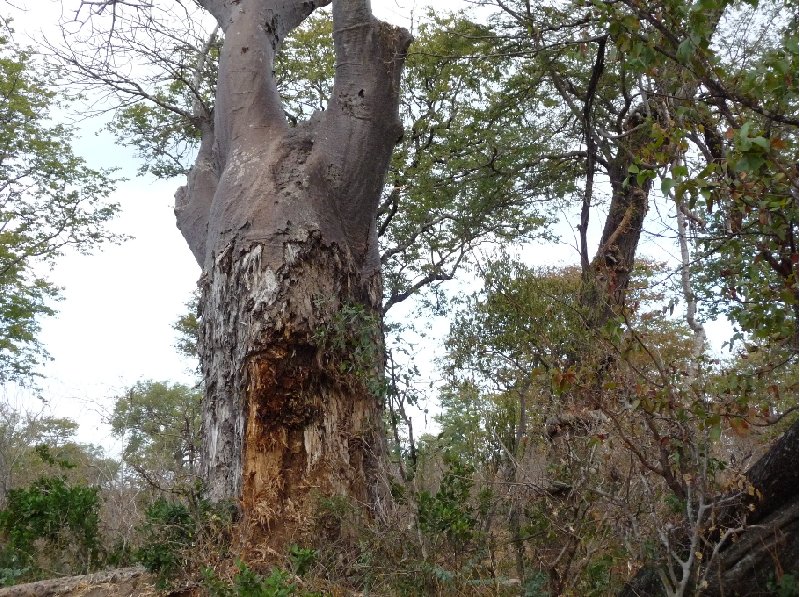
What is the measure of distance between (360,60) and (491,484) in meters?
3.70

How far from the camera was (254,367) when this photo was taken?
208 inches

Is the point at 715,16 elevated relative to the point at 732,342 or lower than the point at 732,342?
elevated

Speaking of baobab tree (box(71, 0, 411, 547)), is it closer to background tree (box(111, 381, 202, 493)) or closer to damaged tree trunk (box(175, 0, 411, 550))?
damaged tree trunk (box(175, 0, 411, 550))

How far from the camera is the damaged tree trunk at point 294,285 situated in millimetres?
5230

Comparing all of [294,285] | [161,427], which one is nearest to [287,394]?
[294,285]

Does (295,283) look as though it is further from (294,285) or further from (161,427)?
(161,427)

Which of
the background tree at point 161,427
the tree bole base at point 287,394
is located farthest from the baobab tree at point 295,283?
the background tree at point 161,427

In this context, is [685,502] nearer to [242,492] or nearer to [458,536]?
[458,536]

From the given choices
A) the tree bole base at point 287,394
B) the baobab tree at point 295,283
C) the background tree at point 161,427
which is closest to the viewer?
the tree bole base at point 287,394

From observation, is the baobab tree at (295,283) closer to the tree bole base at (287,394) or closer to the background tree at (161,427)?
the tree bole base at (287,394)

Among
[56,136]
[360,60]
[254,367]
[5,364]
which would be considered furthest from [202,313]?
[5,364]

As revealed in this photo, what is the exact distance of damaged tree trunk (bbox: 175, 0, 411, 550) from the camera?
17.2ft

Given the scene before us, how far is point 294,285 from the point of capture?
553cm

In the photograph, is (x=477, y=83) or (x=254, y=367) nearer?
(x=254, y=367)
